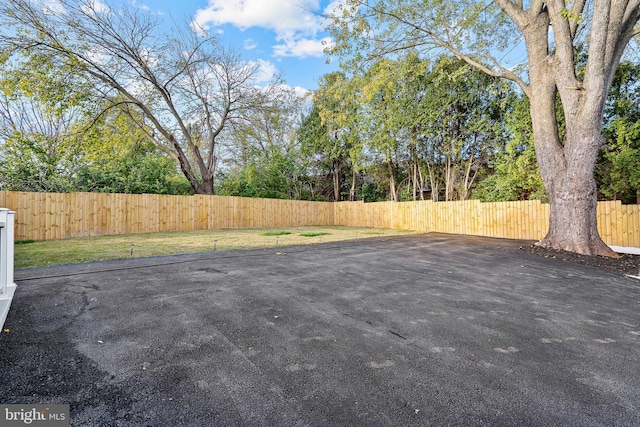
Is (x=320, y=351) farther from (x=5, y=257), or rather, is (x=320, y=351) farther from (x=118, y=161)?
(x=118, y=161)

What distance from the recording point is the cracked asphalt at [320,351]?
1.18 meters

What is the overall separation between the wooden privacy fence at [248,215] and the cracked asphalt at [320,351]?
5601 millimetres

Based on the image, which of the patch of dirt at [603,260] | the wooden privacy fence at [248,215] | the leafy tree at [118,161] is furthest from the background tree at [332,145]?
the patch of dirt at [603,260]

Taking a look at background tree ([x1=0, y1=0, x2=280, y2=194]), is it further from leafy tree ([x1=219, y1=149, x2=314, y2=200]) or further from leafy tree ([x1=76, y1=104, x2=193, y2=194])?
leafy tree ([x1=219, y1=149, x2=314, y2=200])

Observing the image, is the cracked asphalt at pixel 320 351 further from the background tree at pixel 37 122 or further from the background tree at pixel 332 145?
the background tree at pixel 332 145

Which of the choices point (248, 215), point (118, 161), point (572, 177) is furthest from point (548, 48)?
point (118, 161)

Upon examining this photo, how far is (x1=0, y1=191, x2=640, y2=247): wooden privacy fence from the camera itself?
23.6 feet

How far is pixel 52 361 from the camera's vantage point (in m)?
1.50

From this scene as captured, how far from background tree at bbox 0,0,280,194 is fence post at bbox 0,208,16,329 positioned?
8.68m

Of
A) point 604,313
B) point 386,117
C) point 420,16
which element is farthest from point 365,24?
point 604,313

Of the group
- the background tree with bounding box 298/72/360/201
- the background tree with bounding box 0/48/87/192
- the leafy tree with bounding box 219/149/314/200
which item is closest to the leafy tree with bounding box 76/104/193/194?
Answer: the background tree with bounding box 0/48/87/192

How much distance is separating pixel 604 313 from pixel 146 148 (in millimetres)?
15362

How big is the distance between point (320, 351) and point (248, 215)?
454 inches

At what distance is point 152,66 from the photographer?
9906 millimetres
